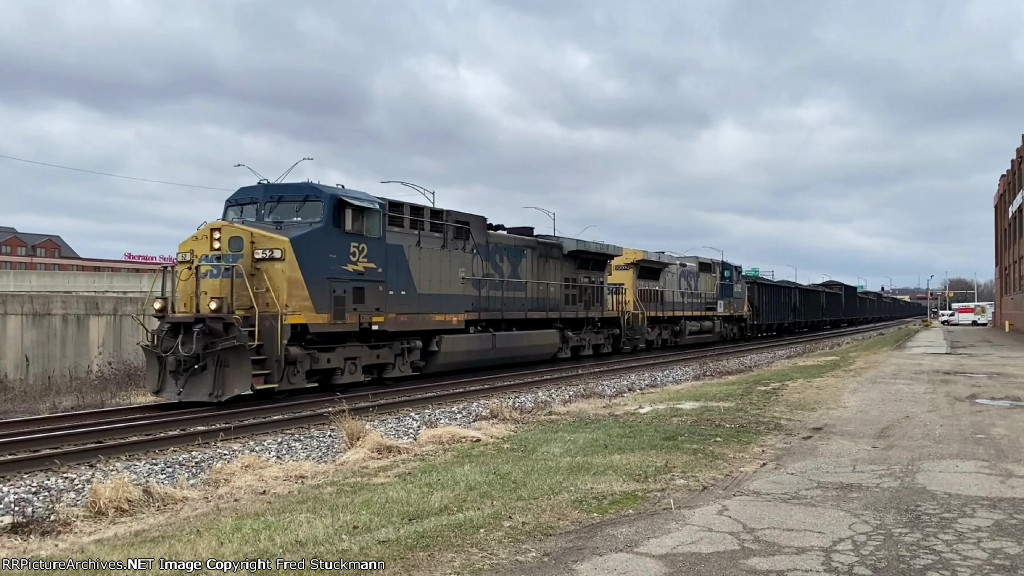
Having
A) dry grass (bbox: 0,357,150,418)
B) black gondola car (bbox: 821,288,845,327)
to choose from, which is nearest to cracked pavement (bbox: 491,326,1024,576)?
dry grass (bbox: 0,357,150,418)

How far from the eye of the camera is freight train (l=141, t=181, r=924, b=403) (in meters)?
12.9

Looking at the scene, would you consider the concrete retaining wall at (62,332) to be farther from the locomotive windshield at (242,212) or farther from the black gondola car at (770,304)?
the black gondola car at (770,304)

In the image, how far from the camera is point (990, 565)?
15.0 ft

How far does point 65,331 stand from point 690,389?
15.8m

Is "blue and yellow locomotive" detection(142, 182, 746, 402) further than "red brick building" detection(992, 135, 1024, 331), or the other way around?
"red brick building" detection(992, 135, 1024, 331)

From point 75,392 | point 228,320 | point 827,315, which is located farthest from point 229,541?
point 827,315

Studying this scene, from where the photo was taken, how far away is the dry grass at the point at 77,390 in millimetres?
13891

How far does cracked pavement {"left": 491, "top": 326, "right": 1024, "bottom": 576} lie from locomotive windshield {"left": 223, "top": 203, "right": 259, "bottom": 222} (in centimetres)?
1077

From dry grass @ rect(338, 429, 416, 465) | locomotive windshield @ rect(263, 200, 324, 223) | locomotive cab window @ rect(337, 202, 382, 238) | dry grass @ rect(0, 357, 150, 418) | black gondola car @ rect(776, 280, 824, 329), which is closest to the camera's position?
dry grass @ rect(338, 429, 416, 465)

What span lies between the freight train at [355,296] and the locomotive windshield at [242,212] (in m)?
0.03

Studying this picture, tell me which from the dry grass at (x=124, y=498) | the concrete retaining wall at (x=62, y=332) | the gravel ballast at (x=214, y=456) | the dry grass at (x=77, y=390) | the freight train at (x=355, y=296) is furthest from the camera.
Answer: the concrete retaining wall at (x=62, y=332)

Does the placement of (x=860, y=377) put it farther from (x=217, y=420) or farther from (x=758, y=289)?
(x=758, y=289)

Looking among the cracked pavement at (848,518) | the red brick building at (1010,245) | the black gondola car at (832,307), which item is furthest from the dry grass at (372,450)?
the black gondola car at (832,307)

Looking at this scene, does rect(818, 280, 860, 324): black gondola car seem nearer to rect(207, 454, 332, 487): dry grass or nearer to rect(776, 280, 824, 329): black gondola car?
rect(776, 280, 824, 329): black gondola car
